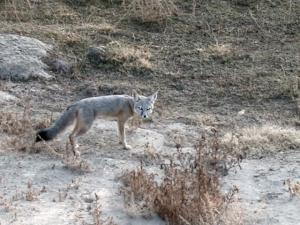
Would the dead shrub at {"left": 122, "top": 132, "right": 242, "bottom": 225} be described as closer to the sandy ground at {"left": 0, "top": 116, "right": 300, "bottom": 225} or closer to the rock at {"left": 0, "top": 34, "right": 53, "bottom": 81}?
the sandy ground at {"left": 0, "top": 116, "right": 300, "bottom": 225}

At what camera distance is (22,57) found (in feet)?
31.1

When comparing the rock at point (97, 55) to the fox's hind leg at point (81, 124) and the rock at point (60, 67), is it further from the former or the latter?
the fox's hind leg at point (81, 124)

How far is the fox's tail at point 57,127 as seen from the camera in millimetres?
6801

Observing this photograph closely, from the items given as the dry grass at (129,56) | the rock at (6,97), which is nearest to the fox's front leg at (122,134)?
the rock at (6,97)

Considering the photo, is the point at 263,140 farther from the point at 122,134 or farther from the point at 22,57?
the point at 22,57

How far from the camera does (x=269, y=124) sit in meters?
8.16

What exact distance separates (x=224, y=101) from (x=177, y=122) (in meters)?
1.03

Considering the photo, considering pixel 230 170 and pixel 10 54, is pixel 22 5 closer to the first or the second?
pixel 10 54

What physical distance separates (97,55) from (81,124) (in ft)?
9.33

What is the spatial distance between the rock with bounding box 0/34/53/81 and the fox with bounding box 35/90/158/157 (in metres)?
2.16

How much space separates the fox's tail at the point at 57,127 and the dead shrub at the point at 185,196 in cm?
103

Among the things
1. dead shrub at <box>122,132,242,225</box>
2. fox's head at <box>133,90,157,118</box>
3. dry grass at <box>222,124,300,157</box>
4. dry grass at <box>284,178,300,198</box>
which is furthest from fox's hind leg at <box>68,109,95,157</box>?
dry grass at <box>284,178,300,198</box>

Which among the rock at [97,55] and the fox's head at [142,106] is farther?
the rock at [97,55]

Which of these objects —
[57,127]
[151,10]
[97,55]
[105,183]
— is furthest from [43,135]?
[151,10]
